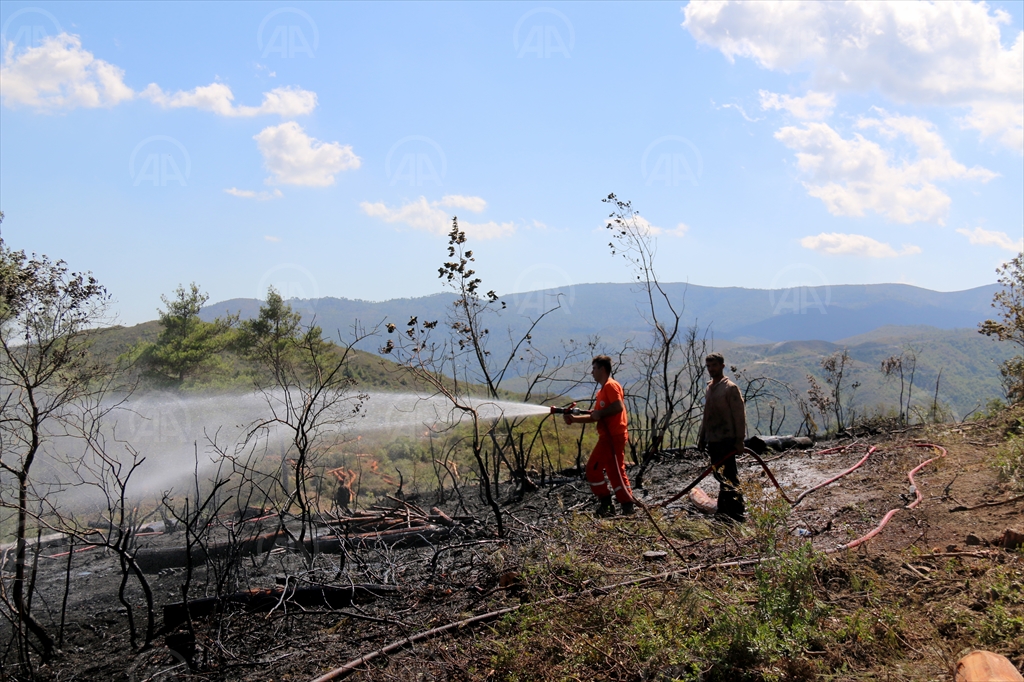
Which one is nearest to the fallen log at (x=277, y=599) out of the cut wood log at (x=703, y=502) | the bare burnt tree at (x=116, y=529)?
the bare burnt tree at (x=116, y=529)

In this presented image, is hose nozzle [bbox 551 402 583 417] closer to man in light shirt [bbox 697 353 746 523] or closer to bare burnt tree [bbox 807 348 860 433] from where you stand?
man in light shirt [bbox 697 353 746 523]

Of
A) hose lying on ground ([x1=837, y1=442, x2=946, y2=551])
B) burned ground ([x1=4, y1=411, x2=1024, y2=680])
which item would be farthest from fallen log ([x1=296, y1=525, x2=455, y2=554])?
hose lying on ground ([x1=837, y1=442, x2=946, y2=551])

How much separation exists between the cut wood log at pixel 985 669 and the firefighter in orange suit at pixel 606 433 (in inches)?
163

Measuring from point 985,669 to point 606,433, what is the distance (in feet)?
14.8

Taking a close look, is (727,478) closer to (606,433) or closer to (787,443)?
(606,433)

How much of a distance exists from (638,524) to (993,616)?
2.82 metres

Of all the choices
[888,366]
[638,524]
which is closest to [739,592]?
[638,524]

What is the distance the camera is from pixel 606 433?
7.38 metres

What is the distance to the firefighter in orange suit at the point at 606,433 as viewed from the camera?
24.0 ft

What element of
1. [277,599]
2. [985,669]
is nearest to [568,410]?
[277,599]

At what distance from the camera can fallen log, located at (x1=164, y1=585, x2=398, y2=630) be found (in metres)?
5.38

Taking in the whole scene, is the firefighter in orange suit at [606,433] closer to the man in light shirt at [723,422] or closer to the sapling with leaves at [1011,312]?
the man in light shirt at [723,422]

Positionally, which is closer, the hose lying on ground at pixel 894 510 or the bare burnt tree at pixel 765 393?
the hose lying on ground at pixel 894 510

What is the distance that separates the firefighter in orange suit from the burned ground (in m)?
1.08
